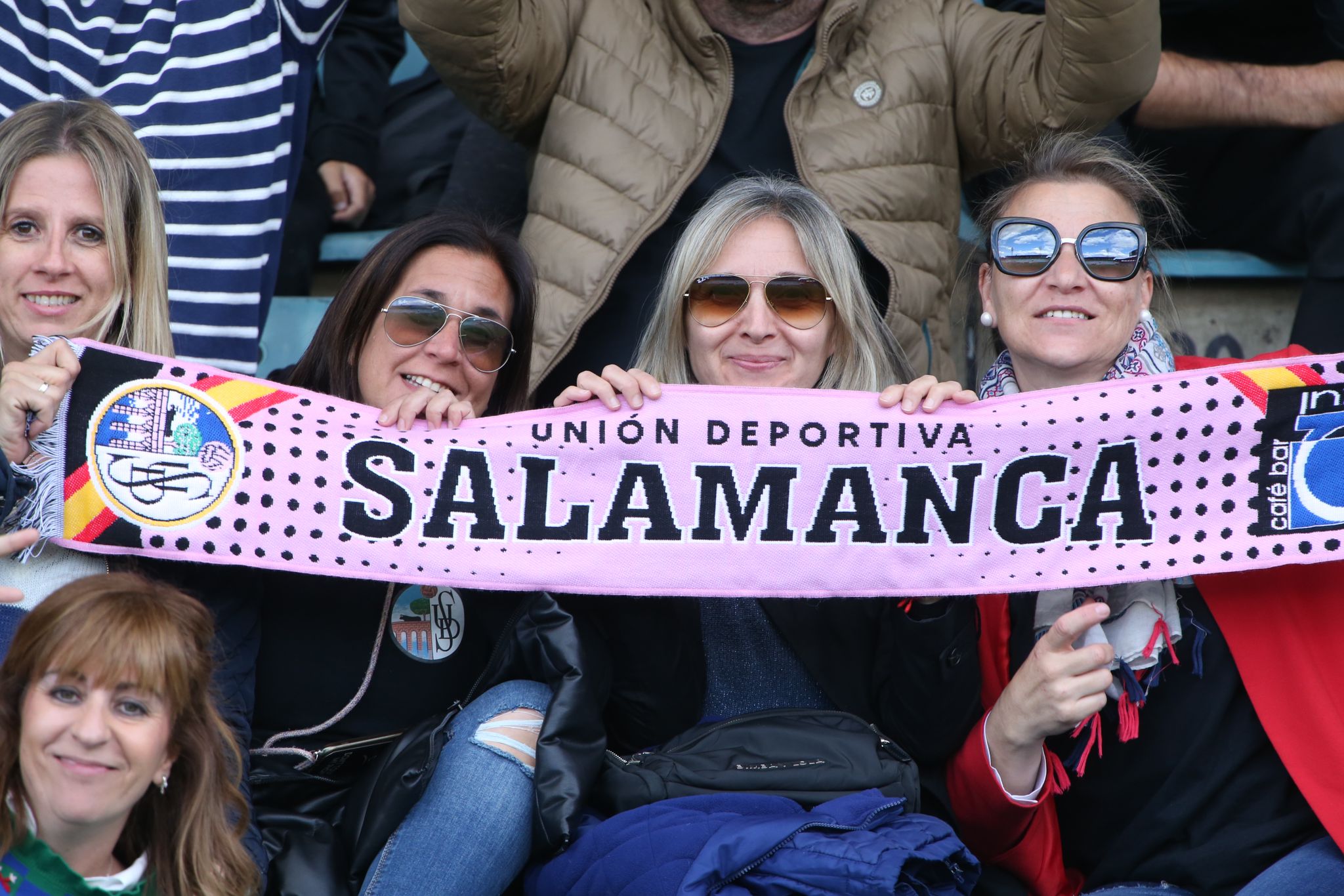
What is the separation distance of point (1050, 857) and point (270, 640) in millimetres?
1562

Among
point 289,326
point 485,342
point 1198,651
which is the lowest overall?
point 1198,651

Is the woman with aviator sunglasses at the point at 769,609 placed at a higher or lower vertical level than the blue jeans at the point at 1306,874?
higher

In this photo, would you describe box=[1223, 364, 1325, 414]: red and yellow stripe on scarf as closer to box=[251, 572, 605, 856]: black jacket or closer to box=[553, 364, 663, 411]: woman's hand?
box=[553, 364, 663, 411]: woman's hand

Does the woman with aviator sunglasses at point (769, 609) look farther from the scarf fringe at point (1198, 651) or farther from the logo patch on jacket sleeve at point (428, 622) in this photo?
the scarf fringe at point (1198, 651)

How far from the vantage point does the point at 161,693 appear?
2195 mm

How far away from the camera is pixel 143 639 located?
219 cm

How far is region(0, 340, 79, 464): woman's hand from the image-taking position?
2656 millimetres

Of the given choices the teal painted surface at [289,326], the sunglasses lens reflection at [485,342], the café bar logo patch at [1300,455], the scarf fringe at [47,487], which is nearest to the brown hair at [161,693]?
the scarf fringe at [47,487]

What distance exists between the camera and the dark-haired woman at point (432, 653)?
2.49 meters

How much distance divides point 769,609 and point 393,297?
106 centimetres

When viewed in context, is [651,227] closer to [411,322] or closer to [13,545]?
[411,322]

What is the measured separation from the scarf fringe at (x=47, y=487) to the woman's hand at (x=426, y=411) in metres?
0.58

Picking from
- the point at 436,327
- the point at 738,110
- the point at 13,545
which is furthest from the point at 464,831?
the point at 738,110

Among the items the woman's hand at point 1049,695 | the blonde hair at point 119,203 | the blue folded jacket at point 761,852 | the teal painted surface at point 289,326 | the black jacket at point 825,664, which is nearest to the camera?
the blue folded jacket at point 761,852
